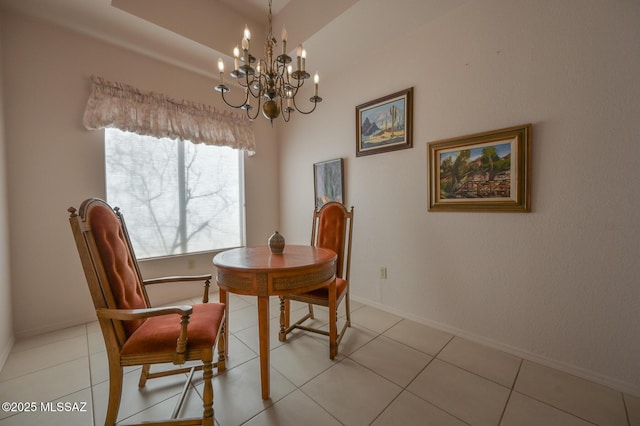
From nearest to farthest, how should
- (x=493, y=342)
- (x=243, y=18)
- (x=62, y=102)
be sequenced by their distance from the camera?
(x=493, y=342), (x=62, y=102), (x=243, y=18)

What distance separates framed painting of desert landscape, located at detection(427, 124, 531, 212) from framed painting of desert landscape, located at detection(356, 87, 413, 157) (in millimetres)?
341

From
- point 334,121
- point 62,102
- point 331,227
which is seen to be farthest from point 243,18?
point 331,227

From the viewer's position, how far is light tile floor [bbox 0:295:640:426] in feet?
4.35

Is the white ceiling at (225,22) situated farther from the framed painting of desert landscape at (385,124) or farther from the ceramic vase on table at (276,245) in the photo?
the ceramic vase on table at (276,245)

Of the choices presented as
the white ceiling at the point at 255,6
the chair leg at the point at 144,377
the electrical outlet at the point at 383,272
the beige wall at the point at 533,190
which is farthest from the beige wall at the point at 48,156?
the electrical outlet at the point at 383,272

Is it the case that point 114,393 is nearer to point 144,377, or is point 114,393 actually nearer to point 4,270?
point 144,377

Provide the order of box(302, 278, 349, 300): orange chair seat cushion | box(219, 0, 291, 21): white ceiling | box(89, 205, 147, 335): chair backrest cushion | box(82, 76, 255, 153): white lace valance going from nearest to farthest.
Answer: box(89, 205, 147, 335): chair backrest cushion < box(302, 278, 349, 300): orange chair seat cushion < box(82, 76, 255, 153): white lace valance < box(219, 0, 291, 21): white ceiling

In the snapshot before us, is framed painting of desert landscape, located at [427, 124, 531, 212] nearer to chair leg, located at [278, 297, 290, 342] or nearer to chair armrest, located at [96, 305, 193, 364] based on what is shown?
chair leg, located at [278, 297, 290, 342]

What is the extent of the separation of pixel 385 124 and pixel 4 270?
11.4ft

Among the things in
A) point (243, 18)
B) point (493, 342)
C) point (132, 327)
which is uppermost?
point (243, 18)

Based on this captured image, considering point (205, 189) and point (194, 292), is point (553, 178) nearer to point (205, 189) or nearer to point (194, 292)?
point (205, 189)

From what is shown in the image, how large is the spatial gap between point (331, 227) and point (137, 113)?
7.55 ft

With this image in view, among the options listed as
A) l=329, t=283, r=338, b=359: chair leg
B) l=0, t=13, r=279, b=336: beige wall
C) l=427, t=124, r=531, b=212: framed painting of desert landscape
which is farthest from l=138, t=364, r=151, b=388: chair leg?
l=427, t=124, r=531, b=212: framed painting of desert landscape

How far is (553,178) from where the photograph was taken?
1.70 meters
